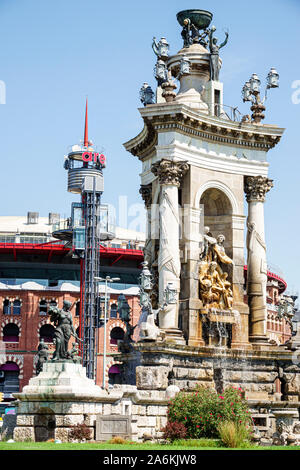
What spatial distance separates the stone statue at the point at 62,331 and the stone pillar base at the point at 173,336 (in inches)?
302

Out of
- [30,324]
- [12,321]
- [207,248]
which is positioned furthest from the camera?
[12,321]

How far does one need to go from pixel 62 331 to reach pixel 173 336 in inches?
343

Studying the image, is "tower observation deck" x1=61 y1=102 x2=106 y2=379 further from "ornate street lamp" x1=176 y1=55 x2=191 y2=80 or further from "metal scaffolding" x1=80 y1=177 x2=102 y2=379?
"ornate street lamp" x1=176 y1=55 x2=191 y2=80

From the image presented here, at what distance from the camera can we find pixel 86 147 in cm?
8262

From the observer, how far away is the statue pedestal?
76.7ft

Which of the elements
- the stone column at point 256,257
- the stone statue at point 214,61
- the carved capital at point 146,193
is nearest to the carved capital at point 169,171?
the carved capital at point 146,193

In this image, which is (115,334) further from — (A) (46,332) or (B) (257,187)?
(B) (257,187)

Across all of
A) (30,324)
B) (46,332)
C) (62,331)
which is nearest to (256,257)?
(62,331)

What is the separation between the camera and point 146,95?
1519 inches

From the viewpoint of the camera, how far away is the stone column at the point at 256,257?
36469mm

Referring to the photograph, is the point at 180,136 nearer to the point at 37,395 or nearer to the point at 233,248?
the point at 233,248

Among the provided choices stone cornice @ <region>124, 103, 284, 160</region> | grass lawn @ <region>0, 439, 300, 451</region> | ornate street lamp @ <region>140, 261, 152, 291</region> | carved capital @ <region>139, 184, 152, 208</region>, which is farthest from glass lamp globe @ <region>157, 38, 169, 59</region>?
grass lawn @ <region>0, 439, 300, 451</region>

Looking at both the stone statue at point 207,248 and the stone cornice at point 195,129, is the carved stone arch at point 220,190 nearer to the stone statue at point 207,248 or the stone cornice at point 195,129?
the stone statue at point 207,248
